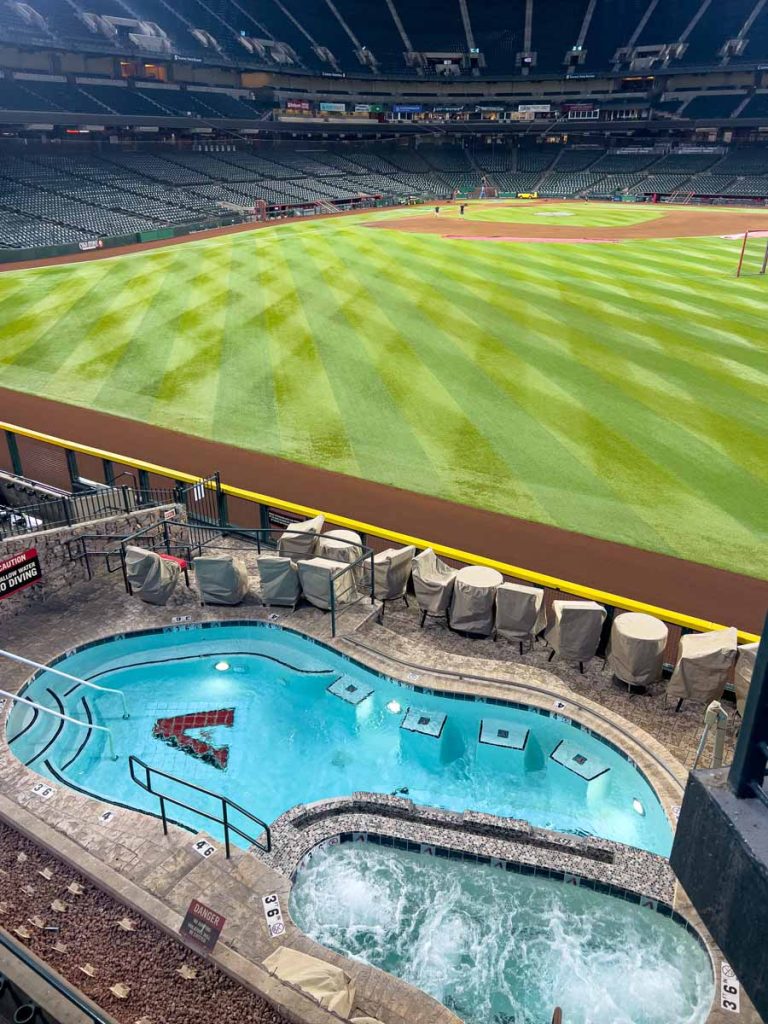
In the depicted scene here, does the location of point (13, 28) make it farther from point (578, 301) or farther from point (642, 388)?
point (642, 388)

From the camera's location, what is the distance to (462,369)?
26.3 meters

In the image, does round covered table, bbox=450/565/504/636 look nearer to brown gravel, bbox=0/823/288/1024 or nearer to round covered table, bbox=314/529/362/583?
round covered table, bbox=314/529/362/583

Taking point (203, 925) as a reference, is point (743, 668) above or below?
above

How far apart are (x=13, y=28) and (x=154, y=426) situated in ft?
186

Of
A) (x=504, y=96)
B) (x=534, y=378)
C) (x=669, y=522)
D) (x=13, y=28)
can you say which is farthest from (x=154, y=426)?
(x=504, y=96)

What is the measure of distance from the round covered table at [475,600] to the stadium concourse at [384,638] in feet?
0.25

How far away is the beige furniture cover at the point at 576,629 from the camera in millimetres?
12016

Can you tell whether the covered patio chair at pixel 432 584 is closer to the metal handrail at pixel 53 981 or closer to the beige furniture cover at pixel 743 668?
the beige furniture cover at pixel 743 668

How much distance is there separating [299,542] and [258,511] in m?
3.10

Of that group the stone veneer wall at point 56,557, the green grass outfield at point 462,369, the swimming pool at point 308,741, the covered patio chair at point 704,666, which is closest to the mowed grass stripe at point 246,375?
the green grass outfield at point 462,369

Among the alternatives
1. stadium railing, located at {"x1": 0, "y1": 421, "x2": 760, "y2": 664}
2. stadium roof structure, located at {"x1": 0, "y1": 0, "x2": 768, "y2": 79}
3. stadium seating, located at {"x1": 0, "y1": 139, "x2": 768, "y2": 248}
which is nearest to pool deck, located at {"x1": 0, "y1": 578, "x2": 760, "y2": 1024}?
stadium railing, located at {"x1": 0, "y1": 421, "x2": 760, "y2": 664}

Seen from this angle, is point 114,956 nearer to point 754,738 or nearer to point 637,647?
point 754,738

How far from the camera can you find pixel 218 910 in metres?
8.03

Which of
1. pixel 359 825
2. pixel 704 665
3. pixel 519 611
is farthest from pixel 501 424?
pixel 359 825
